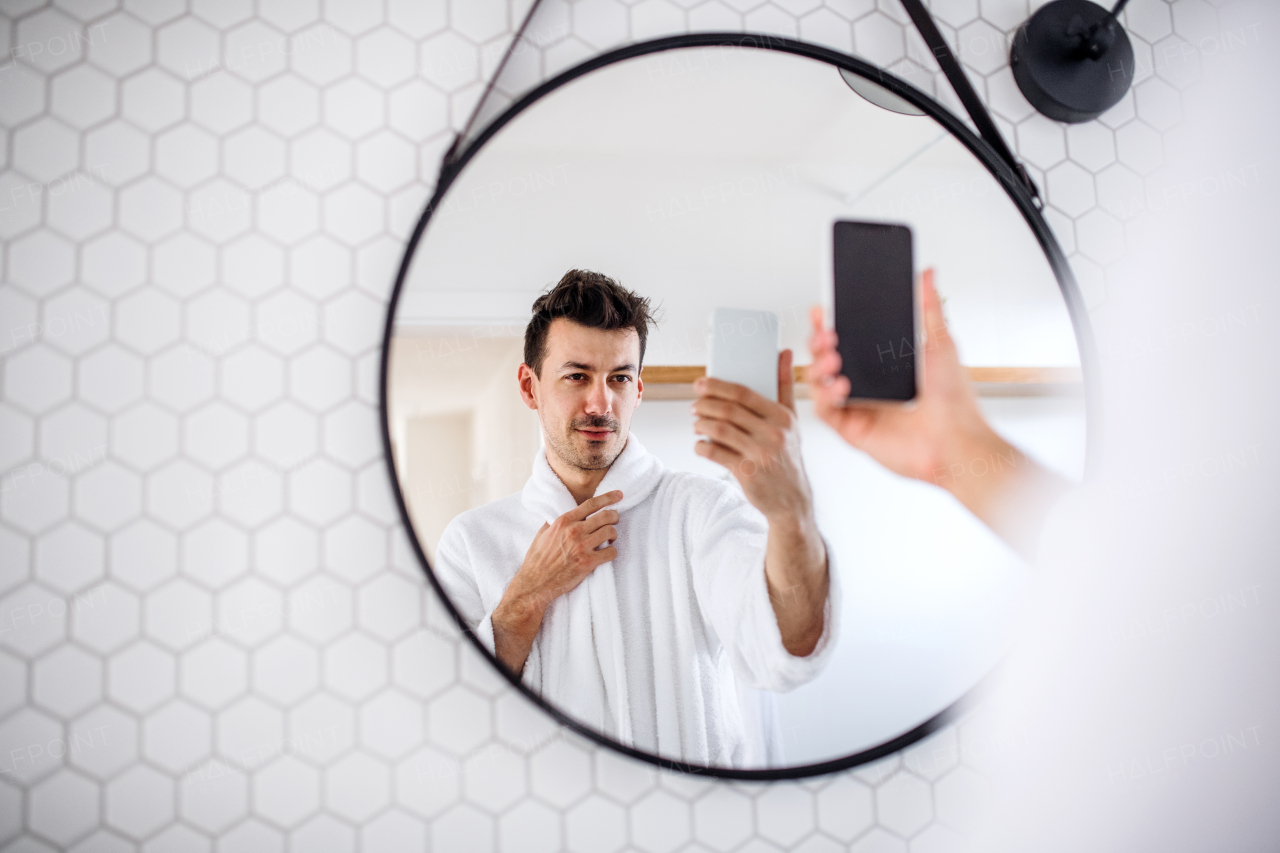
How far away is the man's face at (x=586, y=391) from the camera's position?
0.57m

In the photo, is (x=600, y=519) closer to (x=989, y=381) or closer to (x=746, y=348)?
(x=746, y=348)

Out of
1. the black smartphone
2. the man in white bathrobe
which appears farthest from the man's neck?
the black smartphone

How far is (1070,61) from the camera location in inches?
29.9

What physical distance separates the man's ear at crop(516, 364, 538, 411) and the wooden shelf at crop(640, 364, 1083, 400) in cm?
8

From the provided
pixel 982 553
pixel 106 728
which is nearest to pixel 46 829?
pixel 106 728

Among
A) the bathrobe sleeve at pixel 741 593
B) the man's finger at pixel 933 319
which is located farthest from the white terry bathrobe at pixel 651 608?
the man's finger at pixel 933 319

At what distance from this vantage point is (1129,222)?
2.59ft

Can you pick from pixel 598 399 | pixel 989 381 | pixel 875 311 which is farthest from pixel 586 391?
pixel 989 381

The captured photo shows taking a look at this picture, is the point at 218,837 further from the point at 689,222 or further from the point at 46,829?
the point at 689,222

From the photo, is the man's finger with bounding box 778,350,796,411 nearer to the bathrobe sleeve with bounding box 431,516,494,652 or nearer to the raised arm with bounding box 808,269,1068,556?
the raised arm with bounding box 808,269,1068,556

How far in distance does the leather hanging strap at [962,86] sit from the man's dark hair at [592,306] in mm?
404

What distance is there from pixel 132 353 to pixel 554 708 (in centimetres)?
44

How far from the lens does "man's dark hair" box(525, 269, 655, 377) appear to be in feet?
1.91

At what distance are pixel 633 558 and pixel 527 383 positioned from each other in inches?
6.3
